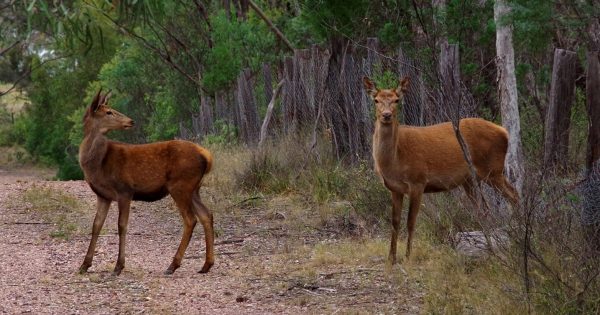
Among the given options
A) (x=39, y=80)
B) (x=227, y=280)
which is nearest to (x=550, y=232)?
(x=227, y=280)

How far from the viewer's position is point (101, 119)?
10945 mm

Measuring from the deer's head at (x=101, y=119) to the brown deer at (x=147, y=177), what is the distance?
23 centimetres

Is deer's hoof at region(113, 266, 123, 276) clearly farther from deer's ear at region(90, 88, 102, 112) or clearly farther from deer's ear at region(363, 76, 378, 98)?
deer's ear at region(363, 76, 378, 98)

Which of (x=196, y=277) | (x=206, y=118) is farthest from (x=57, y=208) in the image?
(x=206, y=118)

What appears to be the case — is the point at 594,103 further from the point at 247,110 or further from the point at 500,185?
the point at 247,110

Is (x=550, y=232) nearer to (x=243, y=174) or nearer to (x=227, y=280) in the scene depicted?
(x=227, y=280)

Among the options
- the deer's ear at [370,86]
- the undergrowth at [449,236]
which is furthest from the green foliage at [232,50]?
the deer's ear at [370,86]

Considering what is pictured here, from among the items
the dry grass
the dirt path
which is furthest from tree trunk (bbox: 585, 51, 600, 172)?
the dry grass

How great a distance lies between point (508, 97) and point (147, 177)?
4939 mm

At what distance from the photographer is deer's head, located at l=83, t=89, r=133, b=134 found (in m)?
10.9

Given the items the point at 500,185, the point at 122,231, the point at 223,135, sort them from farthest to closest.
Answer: the point at 223,135
the point at 500,185
the point at 122,231

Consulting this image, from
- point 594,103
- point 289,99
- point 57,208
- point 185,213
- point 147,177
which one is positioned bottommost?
point 57,208

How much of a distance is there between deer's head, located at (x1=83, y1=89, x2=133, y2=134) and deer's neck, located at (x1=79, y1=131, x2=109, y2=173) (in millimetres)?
148

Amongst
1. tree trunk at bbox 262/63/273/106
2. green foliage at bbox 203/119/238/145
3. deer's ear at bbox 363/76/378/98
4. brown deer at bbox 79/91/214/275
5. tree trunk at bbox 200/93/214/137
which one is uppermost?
deer's ear at bbox 363/76/378/98
